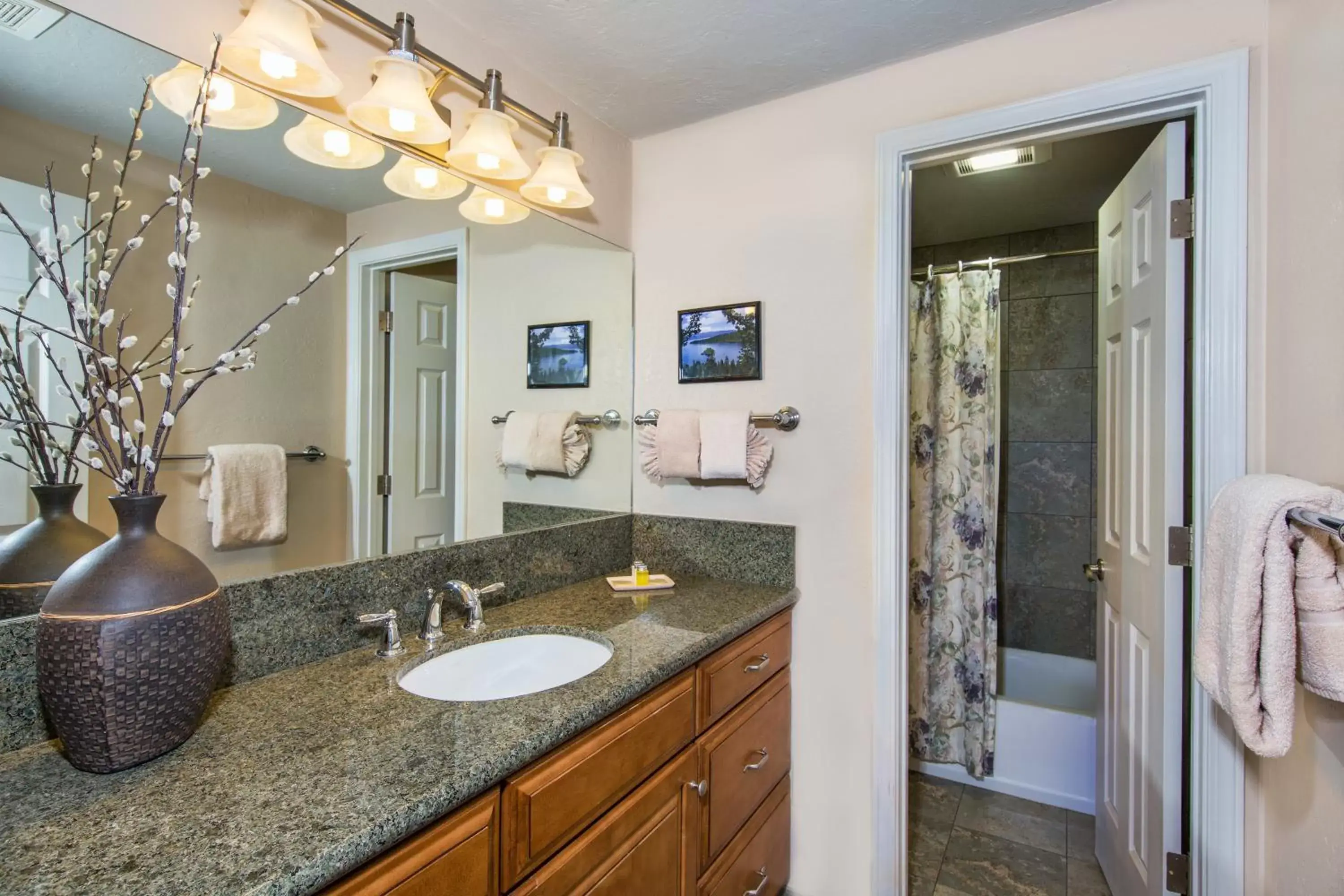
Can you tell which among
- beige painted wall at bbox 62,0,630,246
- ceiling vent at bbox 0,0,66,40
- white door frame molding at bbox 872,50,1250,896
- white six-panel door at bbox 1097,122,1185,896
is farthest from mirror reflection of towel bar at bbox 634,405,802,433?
ceiling vent at bbox 0,0,66,40

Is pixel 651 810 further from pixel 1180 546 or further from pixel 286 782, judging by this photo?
pixel 1180 546

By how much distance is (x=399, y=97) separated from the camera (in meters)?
1.21

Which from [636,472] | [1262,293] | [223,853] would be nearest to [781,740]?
[636,472]

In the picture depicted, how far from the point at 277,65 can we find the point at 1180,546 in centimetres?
202

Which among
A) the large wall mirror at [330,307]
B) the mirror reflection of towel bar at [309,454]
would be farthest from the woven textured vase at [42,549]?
the mirror reflection of towel bar at [309,454]

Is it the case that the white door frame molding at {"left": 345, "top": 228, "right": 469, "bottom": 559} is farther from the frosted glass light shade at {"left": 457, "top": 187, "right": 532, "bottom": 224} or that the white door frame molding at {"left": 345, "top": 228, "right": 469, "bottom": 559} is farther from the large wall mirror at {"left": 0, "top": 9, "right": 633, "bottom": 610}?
the frosted glass light shade at {"left": 457, "top": 187, "right": 532, "bottom": 224}

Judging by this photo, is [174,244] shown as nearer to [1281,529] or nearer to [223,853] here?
[223,853]

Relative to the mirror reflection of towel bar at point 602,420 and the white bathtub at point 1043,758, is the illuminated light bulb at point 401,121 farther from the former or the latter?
the white bathtub at point 1043,758

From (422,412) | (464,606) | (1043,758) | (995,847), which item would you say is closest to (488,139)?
(422,412)

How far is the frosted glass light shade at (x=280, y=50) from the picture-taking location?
1.03 metres

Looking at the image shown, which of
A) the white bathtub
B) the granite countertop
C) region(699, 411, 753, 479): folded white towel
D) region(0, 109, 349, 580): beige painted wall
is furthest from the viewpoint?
the white bathtub

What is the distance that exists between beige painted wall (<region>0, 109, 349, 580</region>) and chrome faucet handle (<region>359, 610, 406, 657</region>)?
0.14 meters

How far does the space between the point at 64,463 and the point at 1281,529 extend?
1798 millimetres

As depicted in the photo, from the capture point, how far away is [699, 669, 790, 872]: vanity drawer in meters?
1.34
